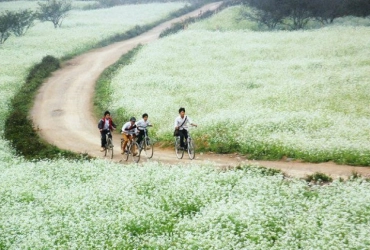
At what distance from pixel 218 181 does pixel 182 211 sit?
7.50 ft

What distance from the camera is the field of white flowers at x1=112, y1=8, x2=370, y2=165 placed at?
20188 mm

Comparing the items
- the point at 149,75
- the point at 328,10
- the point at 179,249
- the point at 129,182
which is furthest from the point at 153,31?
the point at 179,249

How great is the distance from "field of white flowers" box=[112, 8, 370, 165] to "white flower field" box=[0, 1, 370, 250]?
0.11m

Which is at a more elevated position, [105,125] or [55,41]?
[55,41]

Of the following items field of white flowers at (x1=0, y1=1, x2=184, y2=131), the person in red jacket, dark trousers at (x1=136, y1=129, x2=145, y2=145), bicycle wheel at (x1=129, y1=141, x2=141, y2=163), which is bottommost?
bicycle wheel at (x1=129, y1=141, x2=141, y2=163)

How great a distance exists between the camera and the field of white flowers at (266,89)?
66.2 feet

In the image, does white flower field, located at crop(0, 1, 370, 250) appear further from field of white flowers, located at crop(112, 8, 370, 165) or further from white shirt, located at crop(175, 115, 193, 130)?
white shirt, located at crop(175, 115, 193, 130)

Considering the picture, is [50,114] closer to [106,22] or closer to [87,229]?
[87,229]

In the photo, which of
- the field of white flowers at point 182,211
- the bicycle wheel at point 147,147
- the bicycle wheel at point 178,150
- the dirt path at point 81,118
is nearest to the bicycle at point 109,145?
the dirt path at point 81,118

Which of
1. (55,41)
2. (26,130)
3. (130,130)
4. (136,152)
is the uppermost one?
(55,41)

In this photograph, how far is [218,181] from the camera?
16.2 m

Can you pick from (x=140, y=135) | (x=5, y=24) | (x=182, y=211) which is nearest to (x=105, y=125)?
(x=140, y=135)

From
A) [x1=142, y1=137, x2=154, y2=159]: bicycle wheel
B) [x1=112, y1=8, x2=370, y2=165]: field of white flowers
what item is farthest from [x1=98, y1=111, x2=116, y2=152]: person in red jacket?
[x1=112, y1=8, x2=370, y2=165]: field of white flowers

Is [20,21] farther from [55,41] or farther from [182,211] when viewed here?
[182,211]
